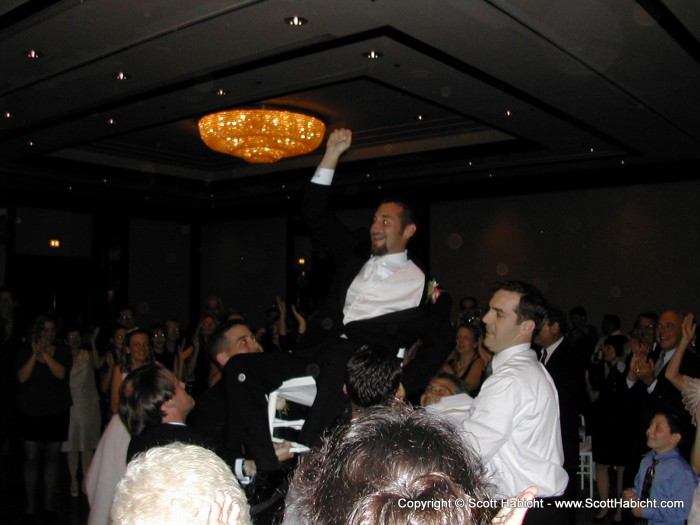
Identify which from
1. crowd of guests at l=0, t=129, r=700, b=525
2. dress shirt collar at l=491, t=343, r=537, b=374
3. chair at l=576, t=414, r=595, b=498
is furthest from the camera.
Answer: chair at l=576, t=414, r=595, b=498

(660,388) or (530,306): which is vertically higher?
(530,306)

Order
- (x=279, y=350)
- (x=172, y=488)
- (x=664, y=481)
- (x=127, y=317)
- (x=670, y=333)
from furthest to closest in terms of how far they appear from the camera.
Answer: (x=127, y=317), (x=670, y=333), (x=664, y=481), (x=279, y=350), (x=172, y=488)

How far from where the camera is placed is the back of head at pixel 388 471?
935 millimetres

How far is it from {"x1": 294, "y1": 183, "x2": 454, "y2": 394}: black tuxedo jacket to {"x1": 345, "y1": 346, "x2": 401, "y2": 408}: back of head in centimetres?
45

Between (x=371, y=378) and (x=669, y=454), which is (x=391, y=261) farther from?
(x=669, y=454)

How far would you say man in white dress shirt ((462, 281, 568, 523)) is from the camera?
221cm

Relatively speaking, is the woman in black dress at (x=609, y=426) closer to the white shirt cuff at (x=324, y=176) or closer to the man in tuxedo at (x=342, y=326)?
the man in tuxedo at (x=342, y=326)

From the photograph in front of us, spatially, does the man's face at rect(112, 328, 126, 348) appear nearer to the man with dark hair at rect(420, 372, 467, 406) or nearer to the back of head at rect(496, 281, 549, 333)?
the man with dark hair at rect(420, 372, 467, 406)

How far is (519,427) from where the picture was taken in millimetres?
2301

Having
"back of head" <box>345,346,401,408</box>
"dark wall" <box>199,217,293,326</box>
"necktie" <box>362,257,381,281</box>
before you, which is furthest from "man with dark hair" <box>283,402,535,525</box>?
"dark wall" <box>199,217,293,326</box>

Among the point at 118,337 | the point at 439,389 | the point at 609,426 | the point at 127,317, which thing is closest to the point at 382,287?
the point at 439,389

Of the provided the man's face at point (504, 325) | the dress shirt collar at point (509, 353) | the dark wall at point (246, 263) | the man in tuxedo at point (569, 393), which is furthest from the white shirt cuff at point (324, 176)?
the dark wall at point (246, 263)

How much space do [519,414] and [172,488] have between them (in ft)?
4.33

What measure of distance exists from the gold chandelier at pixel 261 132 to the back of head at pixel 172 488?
7.12 m
